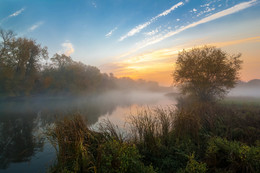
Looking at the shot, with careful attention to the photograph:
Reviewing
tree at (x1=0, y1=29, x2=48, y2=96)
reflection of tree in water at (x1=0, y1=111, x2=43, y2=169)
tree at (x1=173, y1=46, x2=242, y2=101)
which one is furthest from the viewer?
tree at (x1=0, y1=29, x2=48, y2=96)

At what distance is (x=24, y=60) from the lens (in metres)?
35.8

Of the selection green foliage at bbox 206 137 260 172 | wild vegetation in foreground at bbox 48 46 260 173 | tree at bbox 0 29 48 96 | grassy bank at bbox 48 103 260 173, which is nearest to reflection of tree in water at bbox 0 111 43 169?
wild vegetation in foreground at bbox 48 46 260 173

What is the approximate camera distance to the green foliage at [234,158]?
3689mm

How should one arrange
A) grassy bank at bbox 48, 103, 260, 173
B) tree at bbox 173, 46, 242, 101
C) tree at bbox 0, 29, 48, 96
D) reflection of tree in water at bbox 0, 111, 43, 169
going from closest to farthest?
grassy bank at bbox 48, 103, 260, 173
reflection of tree in water at bbox 0, 111, 43, 169
tree at bbox 173, 46, 242, 101
tree at bbox 0, 29, 48, 96

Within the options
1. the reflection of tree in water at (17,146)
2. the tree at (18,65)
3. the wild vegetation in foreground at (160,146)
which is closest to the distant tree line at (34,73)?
the tree at (18,65)

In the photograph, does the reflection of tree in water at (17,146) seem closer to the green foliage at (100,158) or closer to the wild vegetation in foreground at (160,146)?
the wild vegetation in foreground at (160,146)

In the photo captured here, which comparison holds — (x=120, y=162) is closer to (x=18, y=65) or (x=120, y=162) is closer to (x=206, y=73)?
(x=206, y=73)

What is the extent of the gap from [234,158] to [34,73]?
4556 centimetres

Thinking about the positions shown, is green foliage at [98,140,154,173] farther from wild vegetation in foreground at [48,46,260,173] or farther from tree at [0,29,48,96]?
tree at [0,29,48,96]

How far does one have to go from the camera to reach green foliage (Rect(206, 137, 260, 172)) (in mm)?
3689

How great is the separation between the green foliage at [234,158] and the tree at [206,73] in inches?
639

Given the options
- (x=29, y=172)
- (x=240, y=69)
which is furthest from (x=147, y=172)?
(x=240, y=69)

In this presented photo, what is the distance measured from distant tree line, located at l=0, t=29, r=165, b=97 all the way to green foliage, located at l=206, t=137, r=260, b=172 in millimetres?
43094

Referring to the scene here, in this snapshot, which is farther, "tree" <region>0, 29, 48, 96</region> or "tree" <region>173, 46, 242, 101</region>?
"tree" <region>0, 29, 48, 96</region>
